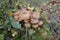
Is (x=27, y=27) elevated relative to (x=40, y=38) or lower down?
elevated

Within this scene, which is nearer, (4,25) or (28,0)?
(4,25)

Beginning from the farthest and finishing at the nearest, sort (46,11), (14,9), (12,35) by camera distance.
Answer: (46,11), (14,9), (12,35)

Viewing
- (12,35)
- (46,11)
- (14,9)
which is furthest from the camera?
(46,11)

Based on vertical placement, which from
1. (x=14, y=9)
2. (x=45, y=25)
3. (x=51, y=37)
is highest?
(x=14, y=9)

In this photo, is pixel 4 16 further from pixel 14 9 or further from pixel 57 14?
pixel 57 14

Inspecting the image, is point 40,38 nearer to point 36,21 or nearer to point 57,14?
point 36,21

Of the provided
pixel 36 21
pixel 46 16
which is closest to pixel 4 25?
pixel 36 21
